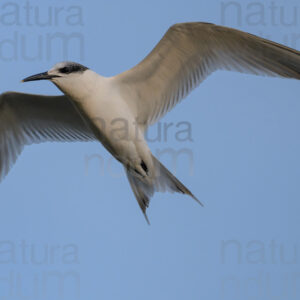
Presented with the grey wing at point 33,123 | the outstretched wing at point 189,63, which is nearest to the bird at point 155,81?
the outstretched wing at point 189,63

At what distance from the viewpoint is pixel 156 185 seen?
4.48m

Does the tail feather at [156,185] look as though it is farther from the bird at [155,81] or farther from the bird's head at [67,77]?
the bird's head at [67,77]

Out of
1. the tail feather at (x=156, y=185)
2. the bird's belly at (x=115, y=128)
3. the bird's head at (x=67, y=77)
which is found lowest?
the tail feather at (x=156, y=185)

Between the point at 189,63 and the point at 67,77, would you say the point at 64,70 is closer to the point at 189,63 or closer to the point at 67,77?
the point at 67,77

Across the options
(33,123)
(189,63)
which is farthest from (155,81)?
(33,123)

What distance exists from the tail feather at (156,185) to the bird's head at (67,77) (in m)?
0.76

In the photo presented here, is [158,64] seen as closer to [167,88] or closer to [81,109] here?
[167,88]

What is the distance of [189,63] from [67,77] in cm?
95

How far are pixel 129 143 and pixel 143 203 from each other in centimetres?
58

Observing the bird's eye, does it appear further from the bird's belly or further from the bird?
the bird's belly

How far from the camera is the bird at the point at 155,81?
162 inches

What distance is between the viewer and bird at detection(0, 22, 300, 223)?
4.12 m

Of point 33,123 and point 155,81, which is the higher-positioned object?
point 155,81

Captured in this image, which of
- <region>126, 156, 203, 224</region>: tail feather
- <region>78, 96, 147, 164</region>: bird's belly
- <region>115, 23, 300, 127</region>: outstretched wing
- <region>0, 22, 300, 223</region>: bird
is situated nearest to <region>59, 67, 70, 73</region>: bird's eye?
<region>0, 22, 300, 223</region>: bird
